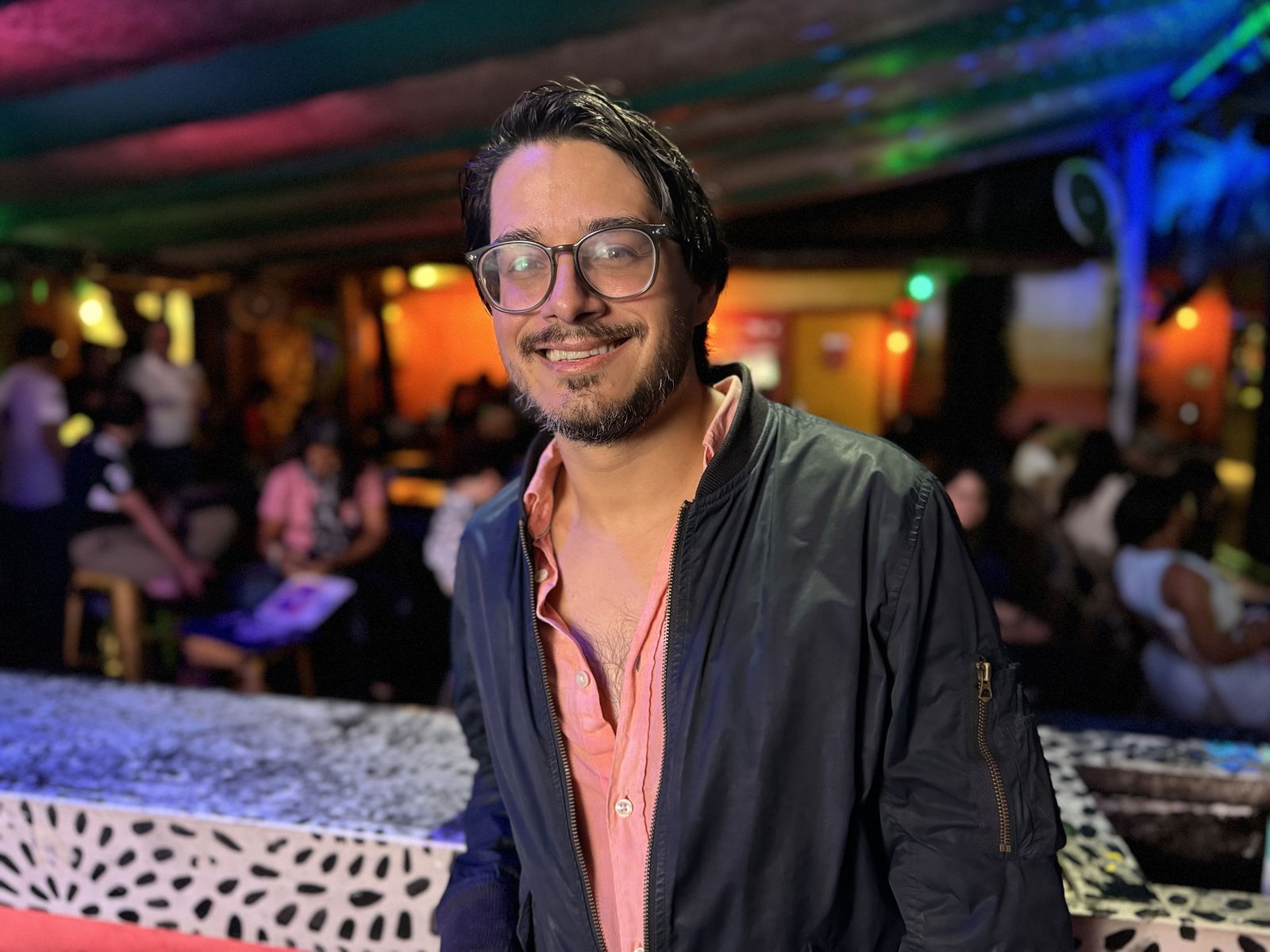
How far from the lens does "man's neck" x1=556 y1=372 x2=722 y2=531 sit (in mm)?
1270

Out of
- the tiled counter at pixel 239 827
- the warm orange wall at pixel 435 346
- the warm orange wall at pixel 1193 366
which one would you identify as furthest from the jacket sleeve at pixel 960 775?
the warm orange wall at pixel 435 346

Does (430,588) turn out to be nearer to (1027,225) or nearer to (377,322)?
(1027,225)

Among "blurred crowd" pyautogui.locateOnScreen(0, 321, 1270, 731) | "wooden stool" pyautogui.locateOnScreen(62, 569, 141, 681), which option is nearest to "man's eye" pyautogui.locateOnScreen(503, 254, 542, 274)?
"blurred crowd" pyautogui.locateOnScreen(0, 321, 1270, 731)

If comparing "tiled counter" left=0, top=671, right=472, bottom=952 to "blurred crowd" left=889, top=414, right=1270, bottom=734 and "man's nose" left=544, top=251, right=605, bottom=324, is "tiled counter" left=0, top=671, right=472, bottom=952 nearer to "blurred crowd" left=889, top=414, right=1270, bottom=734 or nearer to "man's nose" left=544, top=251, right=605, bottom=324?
"man's nose" left=544, top=251, right=605, bottom=324

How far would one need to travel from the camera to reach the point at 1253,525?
607cm

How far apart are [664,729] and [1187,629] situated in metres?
2.74

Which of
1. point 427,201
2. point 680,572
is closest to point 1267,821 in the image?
point 680,572

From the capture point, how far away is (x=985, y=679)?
1.01 m

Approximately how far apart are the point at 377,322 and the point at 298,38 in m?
9.06

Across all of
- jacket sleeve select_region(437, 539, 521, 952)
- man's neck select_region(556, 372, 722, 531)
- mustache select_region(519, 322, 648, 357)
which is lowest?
jacket sleeve select_region(437, 539, 521, 952)

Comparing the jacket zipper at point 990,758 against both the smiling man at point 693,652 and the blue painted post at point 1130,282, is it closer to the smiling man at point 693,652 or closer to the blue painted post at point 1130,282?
the smiling man at point 693,652

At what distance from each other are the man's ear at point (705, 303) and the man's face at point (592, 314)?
0.12m

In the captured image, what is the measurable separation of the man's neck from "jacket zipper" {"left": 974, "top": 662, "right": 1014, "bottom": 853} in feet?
1.53

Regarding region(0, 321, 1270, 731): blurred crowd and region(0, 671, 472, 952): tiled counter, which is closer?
region(0, 671, 472, 952): tiled counter
